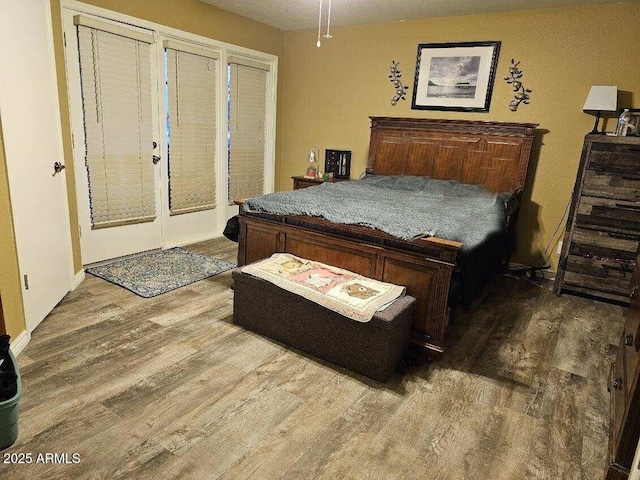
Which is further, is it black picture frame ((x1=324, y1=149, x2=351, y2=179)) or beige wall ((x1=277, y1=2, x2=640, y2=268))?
black picture frame ((x1=324, y1=149, x2=351, y2=179))

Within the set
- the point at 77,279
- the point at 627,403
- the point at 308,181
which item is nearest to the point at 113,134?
the point at 77,279

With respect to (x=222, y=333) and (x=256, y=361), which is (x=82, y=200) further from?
(x=256, y=361)

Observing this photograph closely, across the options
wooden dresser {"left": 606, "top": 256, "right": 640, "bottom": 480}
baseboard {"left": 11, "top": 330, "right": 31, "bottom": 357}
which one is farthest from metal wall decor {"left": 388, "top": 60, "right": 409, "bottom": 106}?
baseboard {"left": 11, "top": 330, "right": 31, "bottom": 357}

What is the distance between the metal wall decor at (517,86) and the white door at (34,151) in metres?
3.68

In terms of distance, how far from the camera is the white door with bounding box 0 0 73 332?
7.04 feet

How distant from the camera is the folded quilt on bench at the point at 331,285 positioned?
2.10 metres

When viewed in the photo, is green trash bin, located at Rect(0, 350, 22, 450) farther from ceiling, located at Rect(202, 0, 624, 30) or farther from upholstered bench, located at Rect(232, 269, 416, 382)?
ceiling, located at Rect(202, 0, 624, 30)

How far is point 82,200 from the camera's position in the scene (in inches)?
133

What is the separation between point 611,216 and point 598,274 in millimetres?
463

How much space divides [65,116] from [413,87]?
10.4 feet

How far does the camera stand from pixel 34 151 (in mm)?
2438

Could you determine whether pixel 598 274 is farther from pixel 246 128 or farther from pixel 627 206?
pixel 246 128

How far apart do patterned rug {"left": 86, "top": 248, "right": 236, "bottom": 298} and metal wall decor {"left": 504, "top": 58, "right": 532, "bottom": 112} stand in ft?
9.90

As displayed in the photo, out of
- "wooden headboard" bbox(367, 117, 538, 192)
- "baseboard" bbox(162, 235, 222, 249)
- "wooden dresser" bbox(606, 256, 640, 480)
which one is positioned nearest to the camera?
"wooden dresser" bbox(606, 256, 640, 480)
